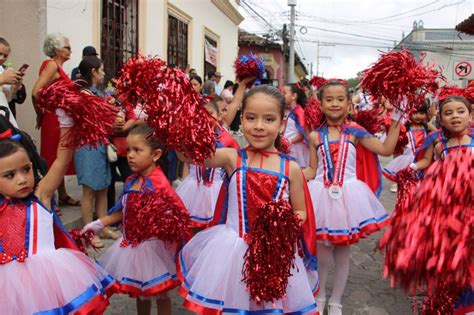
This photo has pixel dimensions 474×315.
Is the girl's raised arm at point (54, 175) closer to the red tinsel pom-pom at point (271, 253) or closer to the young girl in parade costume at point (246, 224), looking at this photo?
the young girl in parade costume at point (246, 224)

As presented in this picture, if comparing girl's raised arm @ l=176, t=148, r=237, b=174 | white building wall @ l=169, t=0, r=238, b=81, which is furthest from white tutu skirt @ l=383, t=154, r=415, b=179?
white building wall @ l=169, t=0, r=238, b=81

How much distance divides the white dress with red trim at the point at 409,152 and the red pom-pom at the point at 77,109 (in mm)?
5570

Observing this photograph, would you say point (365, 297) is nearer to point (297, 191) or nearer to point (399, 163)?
point (297, 191)

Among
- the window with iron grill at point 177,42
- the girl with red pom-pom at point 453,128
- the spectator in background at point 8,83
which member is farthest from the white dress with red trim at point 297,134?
the window with iron grill at point 177,42

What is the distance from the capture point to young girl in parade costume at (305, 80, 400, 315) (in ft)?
11.9

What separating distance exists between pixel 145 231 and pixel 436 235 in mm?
1752

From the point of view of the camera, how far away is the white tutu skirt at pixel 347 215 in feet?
11.9

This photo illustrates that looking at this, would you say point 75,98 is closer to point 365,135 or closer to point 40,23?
point 365,135

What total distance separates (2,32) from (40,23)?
625 mm

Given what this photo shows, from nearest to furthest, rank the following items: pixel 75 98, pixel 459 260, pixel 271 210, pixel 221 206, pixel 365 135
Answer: pixel 459 260 < pixel 271 210 < pixel 75 98 < pixel 221 206 < pixel 365 135

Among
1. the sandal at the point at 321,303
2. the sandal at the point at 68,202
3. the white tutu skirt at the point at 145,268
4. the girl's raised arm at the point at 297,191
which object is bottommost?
the sandal at the point at 321,303

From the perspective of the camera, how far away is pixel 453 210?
1.66 m

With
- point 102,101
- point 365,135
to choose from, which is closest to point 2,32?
point 102,101

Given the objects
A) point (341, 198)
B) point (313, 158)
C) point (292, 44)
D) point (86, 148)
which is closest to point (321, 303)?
point (341, 198)
